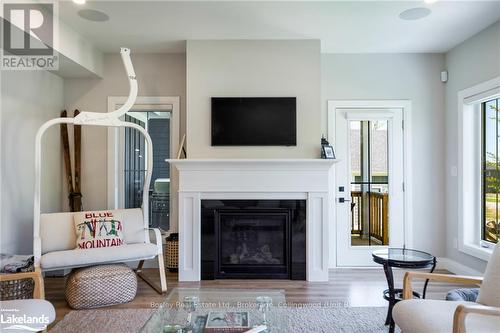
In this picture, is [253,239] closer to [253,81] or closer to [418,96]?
[253,81]

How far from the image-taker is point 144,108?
432 cm

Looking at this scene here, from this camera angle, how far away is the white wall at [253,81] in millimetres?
3885

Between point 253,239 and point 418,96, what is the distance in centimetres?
282

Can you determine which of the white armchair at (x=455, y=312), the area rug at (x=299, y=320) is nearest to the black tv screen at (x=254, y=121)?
the area rug at (x=299, y=320)

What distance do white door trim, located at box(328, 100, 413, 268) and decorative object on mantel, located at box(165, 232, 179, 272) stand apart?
1969 millimetres

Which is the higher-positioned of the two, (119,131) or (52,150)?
(119,131)

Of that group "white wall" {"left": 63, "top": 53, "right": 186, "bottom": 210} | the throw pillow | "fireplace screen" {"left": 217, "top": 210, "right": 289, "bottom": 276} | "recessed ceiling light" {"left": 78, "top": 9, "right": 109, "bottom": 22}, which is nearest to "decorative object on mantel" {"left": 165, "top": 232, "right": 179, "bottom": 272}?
"fireplace screen" {"left": 217, "top": 210, "right": 289, "bottom": 276}

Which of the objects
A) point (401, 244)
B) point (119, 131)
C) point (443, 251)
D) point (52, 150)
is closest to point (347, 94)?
point (401, 244)

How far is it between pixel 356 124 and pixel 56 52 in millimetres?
3562

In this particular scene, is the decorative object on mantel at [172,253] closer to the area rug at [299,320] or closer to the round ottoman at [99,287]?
the round ottoman at [99,287]

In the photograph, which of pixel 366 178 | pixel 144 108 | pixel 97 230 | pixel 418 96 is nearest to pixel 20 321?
pixel 97 230

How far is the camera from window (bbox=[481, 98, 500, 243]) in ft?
11.9

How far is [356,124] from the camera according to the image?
4.32 m

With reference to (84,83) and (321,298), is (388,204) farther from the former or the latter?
(84,83)
